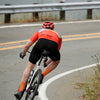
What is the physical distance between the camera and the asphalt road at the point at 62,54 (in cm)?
866

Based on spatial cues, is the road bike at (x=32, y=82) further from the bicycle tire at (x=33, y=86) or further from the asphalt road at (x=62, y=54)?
the asphalt road at (x=62, y=54)

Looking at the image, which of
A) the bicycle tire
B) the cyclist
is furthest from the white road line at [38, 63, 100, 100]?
the cyclist

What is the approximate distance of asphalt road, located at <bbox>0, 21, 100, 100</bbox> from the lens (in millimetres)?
8664

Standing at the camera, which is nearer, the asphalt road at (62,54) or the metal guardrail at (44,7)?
the asphalt road at (62,54)

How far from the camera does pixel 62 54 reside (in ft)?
40.3

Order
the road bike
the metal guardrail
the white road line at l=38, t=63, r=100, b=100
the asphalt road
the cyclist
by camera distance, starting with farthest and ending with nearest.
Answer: the metal guardrail < the asphalt road < the white road line at l=38, t=63, r=100, b=100 < the road bike < the cyclist

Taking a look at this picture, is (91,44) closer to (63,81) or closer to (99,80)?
(63,81)

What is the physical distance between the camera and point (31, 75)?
7.27m

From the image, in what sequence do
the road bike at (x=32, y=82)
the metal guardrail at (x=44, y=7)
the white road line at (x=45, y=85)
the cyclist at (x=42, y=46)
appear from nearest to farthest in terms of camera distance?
the cyclist at (x=42, y=46) < the road bike at (x=32, y=82) < the white road line at (x=45, y=85) < the metal guardrail at (x=44, y=7)

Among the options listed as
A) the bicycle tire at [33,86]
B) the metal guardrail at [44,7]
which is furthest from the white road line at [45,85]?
the metal guardrail at [44,7]

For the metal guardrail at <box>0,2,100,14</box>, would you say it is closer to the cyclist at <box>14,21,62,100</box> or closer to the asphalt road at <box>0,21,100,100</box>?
the asphalt road at <box>0,21,100,100</box>

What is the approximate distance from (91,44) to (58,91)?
563 cm

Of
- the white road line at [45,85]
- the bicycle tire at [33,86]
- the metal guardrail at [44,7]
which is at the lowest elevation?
the white road line at [45,85]

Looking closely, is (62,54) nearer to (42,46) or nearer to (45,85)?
(45,85)
